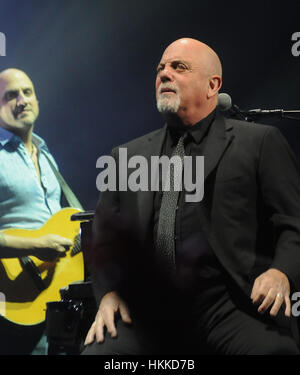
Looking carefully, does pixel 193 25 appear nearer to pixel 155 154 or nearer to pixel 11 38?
pixel 11 38

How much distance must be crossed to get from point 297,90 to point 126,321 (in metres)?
1.96

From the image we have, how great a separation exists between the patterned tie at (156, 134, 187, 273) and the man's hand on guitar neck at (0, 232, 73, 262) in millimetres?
1501

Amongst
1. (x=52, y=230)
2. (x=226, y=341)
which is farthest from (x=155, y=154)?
(x=52, y=230)

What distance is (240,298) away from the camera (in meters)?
1.49

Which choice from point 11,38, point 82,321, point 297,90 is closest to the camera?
point 82,321

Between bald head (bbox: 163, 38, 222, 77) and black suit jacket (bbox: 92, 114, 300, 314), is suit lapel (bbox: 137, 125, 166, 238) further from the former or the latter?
bald head (bbox: 163, 38, 222, 77)

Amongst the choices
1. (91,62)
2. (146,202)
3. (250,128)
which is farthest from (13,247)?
(250,128)

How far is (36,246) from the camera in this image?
297 cm

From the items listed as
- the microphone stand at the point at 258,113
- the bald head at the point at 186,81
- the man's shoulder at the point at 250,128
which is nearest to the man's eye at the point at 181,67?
the bald head at the point at 186,81

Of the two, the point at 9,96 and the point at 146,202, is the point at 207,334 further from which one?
the point at 9,96

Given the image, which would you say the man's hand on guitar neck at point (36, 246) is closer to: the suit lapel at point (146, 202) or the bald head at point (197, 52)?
the suit lapel at point (146, 202)

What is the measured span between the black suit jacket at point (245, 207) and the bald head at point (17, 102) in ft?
5.46

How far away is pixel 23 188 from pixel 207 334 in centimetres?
184

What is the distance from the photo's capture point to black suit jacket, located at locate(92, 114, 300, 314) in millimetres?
1508
